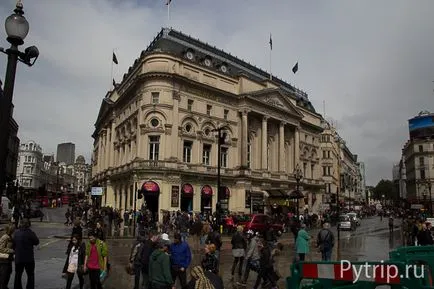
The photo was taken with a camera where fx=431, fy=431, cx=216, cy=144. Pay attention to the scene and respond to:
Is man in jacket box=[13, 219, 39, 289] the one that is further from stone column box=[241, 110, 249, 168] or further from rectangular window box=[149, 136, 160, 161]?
stone column box=[241, 110, 249, 168]

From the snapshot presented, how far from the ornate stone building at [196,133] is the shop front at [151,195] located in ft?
0.35

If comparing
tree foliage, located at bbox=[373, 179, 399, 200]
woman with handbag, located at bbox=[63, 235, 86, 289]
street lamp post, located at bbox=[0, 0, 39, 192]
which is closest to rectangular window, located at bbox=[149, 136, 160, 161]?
woman with handbag, located at bbox=[63, 235, 86, 289]

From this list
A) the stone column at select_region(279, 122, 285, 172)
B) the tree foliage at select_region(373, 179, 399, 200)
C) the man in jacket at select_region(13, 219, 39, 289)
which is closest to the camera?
the man in jacket at select_region(13, 219, 39, 289)

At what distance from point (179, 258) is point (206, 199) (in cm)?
4240

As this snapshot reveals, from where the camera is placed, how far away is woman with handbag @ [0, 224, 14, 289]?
34.2 feet

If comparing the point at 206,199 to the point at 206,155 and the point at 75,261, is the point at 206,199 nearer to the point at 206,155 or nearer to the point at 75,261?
the point at 206,155

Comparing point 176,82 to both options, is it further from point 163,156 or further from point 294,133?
point 294,133

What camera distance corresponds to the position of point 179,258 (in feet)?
35.0

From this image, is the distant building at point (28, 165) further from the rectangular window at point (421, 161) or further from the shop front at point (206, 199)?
the rectangular window at point (421, 161)

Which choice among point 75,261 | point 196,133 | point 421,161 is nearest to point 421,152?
point 421,161

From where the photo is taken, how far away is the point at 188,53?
176ft

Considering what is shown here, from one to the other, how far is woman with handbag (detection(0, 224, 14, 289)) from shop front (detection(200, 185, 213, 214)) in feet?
134

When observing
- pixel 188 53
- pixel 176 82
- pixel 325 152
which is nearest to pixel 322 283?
pixel 176 82

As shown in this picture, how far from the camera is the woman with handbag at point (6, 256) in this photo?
1042cm
